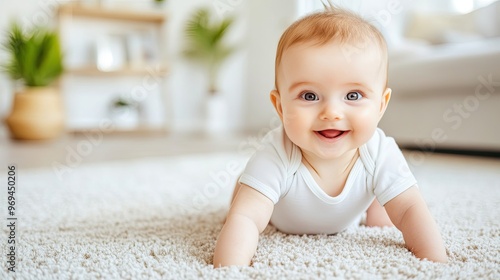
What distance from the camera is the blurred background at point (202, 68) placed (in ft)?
7.09

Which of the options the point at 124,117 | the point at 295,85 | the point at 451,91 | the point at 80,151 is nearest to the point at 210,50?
the point at 124,117

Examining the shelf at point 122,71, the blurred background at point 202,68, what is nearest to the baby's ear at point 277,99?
the blurred background at point 202,68

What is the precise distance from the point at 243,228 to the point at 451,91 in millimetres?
1686

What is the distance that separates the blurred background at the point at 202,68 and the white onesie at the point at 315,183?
143cm

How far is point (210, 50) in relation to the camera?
Result: 12.4ft

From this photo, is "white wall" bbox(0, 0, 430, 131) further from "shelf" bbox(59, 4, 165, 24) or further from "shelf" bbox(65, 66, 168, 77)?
"shelf" bbox(65, 66, 168, 77)

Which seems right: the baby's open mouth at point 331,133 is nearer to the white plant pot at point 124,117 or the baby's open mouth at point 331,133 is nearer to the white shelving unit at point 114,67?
the white shelving unit at point 114,67

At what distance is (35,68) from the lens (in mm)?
2891

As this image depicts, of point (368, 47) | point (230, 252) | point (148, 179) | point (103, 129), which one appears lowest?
point (103, 129)

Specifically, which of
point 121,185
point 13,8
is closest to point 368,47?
point 121,185

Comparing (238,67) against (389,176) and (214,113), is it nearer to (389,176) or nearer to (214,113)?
(214,113)

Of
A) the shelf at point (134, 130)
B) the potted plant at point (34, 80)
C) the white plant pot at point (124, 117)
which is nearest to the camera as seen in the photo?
the potted plant at point (34, 80)

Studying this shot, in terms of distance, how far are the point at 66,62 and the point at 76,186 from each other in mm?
2383

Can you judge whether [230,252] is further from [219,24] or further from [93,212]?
[219,24]
